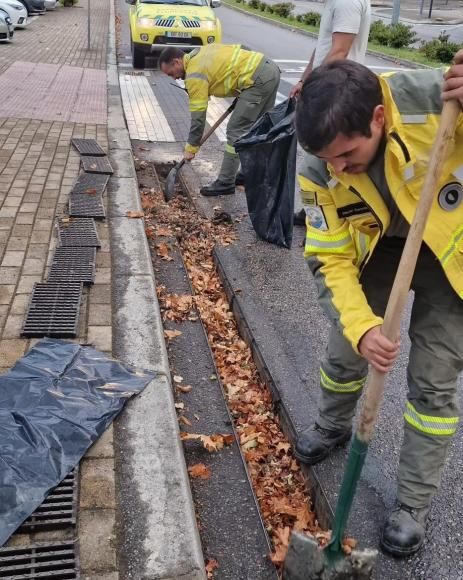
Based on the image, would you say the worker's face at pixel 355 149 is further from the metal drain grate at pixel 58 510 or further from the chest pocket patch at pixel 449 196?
the metal drain grate at pixel 58 510

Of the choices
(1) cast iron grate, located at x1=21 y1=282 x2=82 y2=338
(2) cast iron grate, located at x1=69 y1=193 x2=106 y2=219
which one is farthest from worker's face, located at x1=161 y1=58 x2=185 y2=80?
(1) cast iron grate, located at x1=21 y1=282 x2=82 y2=338

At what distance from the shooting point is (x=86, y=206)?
5.55 meters

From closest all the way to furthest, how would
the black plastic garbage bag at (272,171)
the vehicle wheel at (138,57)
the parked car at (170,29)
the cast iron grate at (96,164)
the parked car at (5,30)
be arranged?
the black plastic garbage bag at (272,171) < the cast iron grate at (96,164) < the parked car at (170,29) < the vehicle wheel at (138,57) < the parked car at (5,30)

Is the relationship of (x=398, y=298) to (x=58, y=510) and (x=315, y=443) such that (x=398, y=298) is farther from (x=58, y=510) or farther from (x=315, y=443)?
(x=58, y=510)

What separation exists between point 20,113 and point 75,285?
5903 millimetres

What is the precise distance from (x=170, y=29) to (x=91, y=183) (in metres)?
8.88

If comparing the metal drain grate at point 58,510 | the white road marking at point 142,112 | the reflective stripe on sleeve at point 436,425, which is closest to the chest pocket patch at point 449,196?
the reflective stripe on sleeve at point 436,425

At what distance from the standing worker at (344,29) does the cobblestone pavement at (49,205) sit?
2262 mm

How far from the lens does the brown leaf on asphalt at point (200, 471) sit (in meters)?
2.96

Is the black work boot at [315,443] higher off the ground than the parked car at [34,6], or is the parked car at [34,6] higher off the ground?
the black work boot at [315,443]

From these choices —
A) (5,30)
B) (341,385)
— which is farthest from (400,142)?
(5,30)

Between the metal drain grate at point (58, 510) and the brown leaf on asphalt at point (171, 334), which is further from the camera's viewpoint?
the brown leaf on asphalt at point (171, 334)

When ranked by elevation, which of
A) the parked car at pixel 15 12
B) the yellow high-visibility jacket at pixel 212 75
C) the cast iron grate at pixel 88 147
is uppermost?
the yellow high-visibility jacket at pixel 212 75

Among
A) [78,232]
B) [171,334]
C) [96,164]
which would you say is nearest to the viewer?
[171,334]
